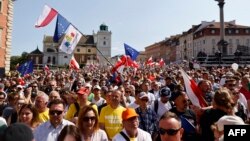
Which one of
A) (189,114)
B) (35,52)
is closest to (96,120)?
(189,114)

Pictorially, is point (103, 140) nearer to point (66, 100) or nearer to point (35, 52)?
point (66, 100)

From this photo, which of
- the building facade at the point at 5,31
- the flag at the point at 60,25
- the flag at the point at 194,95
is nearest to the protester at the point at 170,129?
the flag at the point at 194,95

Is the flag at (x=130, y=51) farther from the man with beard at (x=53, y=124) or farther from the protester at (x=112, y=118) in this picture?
the man with beard at (x=53, y=124)

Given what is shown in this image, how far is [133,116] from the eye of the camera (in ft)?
14.7

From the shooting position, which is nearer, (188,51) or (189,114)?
(189,114)

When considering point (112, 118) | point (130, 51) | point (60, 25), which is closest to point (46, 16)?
point (60, 25)

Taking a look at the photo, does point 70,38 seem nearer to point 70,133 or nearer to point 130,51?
point 130,51

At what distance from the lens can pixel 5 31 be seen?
101 ft

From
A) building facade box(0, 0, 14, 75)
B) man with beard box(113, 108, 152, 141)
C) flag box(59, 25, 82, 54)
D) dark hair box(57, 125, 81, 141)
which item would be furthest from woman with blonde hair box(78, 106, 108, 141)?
building facade box(0, 0, 14, 75)

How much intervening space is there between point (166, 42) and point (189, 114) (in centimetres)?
12669

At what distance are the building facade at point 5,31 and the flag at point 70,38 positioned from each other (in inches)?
686

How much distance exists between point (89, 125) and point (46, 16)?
1126 cm

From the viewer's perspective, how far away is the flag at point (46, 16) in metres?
14.6

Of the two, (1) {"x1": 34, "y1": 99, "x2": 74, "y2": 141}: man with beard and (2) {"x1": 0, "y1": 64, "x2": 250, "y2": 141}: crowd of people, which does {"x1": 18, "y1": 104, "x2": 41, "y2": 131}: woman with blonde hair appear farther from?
(1) {"x1": 34, "y1": 99, "x2": 74, "y2": 141}: man with beard
